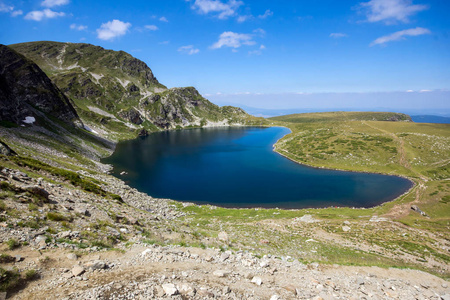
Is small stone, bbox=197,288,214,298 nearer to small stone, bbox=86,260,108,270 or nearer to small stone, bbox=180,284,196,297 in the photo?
small stone, bbox=180,284,196,297

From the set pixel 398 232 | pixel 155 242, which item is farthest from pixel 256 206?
pixel 155 242

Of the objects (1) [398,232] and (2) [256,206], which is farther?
(2) [256,206]

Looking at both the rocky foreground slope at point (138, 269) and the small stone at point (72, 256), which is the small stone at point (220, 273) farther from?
the small stone at point (72, 256)

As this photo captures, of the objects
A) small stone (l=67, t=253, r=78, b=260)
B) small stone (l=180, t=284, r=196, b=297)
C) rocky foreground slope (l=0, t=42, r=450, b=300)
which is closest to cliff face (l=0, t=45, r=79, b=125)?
rocky foreground slope (l=0, t=42, r=450, b=300)

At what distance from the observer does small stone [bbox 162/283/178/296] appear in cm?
1088

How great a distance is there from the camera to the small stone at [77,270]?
36.7 feet

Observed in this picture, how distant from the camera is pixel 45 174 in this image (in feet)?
104

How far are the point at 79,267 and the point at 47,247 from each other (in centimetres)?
351

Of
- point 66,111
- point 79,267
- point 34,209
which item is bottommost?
point 79,267

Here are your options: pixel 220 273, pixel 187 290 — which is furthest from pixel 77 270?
pixel 220 273

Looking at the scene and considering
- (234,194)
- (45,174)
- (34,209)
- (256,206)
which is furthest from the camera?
(234,194)

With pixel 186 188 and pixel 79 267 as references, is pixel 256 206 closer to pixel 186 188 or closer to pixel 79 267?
pixel 186 188

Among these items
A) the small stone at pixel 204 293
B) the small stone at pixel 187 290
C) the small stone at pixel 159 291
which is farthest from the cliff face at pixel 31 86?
the small stone at pixel 204 293

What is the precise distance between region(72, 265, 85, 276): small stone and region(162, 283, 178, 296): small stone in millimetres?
4694
